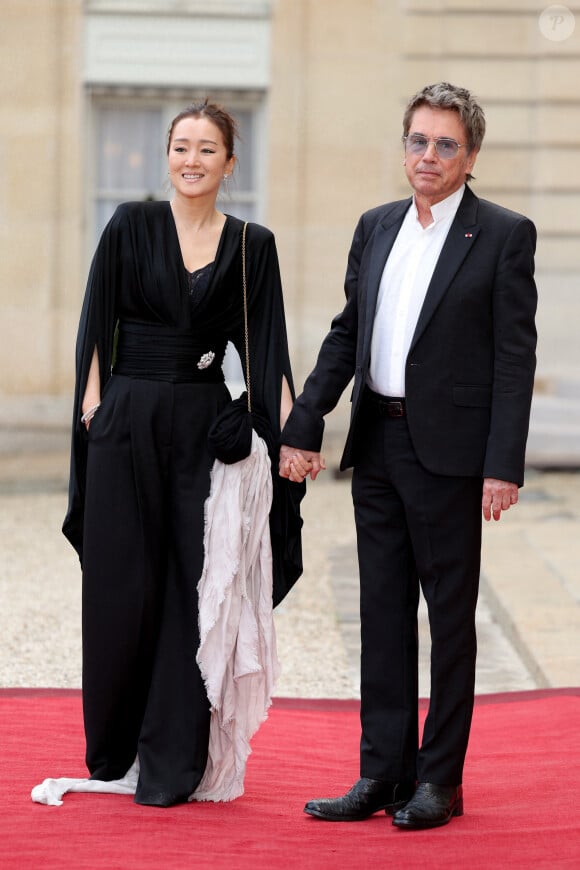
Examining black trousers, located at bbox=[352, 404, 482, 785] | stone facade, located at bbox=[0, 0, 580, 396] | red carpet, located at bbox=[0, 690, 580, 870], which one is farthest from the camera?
stone facade, located at bbox=[0, 0, 580, 396]

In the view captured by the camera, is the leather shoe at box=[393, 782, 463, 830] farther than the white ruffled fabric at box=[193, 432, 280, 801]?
No

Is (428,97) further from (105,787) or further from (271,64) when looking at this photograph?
(271,64)

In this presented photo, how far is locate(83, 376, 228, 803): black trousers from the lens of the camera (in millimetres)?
4051

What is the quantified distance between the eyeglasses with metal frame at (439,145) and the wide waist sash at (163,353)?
29.5 inches

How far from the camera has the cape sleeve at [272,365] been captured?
416cm

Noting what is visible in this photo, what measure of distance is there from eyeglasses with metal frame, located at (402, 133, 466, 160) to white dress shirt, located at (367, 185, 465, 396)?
4.8 inches

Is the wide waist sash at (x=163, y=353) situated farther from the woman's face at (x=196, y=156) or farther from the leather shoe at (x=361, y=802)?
the leather shoe at (x=361, y=802)

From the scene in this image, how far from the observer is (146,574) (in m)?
4.05

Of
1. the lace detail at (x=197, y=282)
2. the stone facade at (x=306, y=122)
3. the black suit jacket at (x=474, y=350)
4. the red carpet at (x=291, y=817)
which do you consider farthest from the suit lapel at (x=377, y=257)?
the stone facade at (x=306, y=122)

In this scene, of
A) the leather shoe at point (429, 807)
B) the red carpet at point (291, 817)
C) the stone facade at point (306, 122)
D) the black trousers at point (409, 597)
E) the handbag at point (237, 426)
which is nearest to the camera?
the red carpet at point (291, 817)

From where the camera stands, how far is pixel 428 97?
384 cm

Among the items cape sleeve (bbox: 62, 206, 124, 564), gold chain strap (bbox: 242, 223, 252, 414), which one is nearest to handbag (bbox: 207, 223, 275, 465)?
gold chain strap (bbox: 242, 223, 252, 414)

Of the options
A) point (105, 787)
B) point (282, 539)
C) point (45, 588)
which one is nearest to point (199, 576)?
point (282, 539)

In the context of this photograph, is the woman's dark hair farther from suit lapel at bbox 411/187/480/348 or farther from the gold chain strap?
suit lapel at bbox 411/187/480/348
